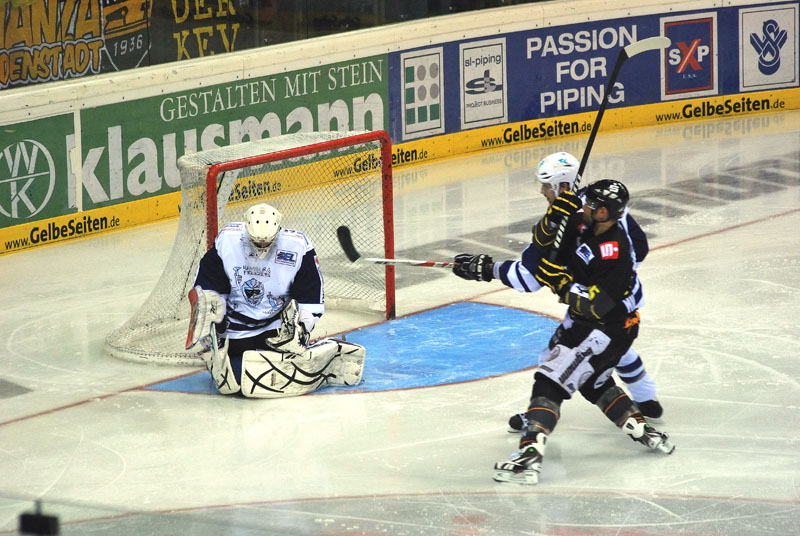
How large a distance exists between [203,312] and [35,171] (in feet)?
13.0

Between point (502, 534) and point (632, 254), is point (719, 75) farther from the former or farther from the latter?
point (502, 534)

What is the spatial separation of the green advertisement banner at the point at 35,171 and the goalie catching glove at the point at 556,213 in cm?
538

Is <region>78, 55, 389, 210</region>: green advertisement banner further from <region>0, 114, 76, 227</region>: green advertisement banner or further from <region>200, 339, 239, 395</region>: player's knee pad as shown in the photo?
<region>200, 339, 239, 395</region>: player's knee pad

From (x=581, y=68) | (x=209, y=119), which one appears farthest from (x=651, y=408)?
(x=581, y=68)

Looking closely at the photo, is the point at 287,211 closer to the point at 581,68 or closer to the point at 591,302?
the point at 591,302

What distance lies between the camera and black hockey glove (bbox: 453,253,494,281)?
6.28 metres

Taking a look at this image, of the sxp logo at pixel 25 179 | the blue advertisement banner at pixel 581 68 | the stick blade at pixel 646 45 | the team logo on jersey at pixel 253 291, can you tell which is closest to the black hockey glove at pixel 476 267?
the team logo on jersey at pixel 253 291

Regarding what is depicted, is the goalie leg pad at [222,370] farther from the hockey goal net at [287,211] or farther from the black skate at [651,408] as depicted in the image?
the black skate at [651,408]

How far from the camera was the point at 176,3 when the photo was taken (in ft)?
35.7

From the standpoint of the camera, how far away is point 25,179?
33.0 ft

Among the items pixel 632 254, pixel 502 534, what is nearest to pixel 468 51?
pixel 632 254

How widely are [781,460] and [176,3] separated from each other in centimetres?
674

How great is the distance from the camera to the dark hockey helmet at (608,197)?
5.61m

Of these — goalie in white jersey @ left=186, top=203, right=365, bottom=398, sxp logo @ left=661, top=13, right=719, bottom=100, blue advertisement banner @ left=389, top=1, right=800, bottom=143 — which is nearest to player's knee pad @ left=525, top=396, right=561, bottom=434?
goalie in white jersey @ left=186, top=203, right=365, bottom=398
